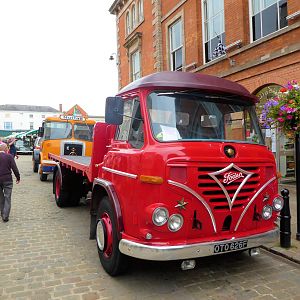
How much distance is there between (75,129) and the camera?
1388 centimetres

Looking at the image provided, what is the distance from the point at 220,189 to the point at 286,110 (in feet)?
7.00

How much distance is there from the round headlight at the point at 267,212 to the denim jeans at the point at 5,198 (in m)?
A: 5.63

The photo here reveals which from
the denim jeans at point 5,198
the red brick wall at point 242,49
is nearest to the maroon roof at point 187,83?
the denim jeans at point 5,198

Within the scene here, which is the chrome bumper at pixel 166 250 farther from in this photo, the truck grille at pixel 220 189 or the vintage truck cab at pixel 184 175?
the truck grille at pixel 220 189

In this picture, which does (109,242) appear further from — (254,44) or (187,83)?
(254,44)

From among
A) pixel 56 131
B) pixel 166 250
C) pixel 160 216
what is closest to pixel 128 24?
pixel 56 131

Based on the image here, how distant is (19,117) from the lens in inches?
3263

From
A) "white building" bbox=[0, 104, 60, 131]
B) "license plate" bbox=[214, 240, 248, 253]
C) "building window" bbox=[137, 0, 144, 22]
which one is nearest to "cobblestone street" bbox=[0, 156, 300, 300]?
"license plate" bbox=[214, 240, 248, 253]

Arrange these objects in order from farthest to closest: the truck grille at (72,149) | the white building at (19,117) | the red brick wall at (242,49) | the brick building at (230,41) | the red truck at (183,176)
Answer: the white building at (19,117), the truck grille at (72,149), the brick building at (230,41), the red brick wall at (242,49), the red truck at (183,176)

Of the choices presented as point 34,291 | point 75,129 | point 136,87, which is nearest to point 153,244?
point 34,291

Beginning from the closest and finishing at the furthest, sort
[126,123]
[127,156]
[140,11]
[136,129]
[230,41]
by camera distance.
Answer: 1. [127,156]
2. [136,129]
3. [126,123]
4. [230,41]
5. [140,11]

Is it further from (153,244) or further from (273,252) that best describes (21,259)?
(273,252)

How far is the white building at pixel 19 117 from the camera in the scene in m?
81.9

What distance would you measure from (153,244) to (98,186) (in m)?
1.68
